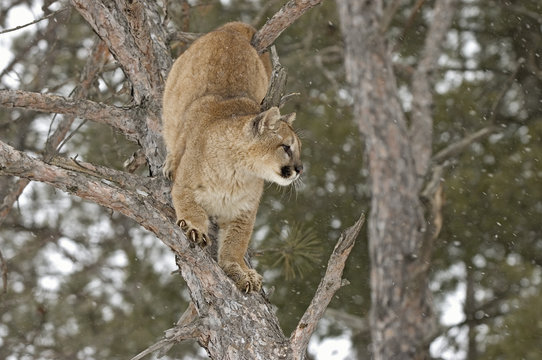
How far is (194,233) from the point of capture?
432 cm

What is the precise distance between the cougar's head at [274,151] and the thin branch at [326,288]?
101 cm

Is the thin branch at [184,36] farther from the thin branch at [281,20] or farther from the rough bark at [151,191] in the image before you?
the rough bark at [151,191]

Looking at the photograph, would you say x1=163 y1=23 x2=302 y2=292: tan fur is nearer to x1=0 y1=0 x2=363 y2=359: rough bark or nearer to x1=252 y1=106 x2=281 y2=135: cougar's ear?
x1=252 y1=106 x2=281 y2=135: cougar's ear

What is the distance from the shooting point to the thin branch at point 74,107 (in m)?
4.68

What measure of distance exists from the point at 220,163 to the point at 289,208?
9.60 feet

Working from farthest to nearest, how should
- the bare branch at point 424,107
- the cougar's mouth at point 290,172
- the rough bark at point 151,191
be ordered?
1. the cougar's mouth at point 290,172
2. the bare branch at point 424,107
3. the rough bark at point 151,191

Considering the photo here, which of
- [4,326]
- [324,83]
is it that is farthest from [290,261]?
[4,326]

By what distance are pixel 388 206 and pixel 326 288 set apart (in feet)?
2.45

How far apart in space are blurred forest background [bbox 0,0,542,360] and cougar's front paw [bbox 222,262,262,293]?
66.5 inches

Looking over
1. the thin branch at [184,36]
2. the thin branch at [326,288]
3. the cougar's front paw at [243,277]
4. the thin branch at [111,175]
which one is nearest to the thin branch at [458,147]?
the thin branch at [326,288]

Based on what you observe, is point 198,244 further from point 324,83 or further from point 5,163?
point 324,83

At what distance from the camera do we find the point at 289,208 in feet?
25.4

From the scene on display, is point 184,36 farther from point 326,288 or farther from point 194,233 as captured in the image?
point 326,288

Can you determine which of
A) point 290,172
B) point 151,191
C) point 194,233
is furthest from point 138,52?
point 194,233
